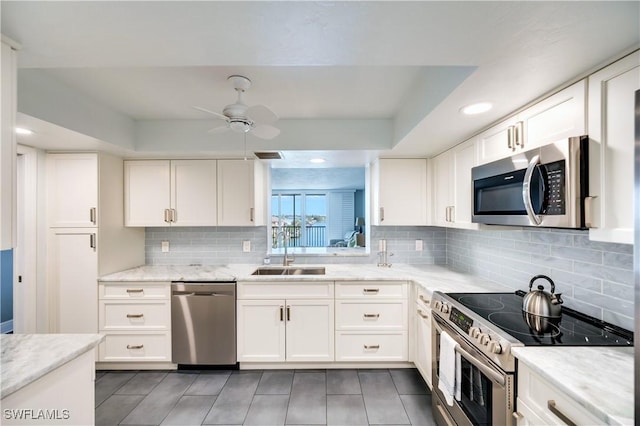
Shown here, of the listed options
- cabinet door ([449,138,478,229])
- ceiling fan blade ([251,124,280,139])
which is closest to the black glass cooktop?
cabinet door ([449,138,478,229])

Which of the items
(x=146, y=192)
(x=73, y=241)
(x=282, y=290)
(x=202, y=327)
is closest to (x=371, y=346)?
(x=282, y=290)

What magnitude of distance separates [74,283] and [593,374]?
3.67 metres

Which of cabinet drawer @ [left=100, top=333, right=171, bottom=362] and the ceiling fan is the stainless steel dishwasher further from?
the ceiling fan

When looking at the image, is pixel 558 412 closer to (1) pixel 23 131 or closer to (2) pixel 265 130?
(2) pixel 265 130

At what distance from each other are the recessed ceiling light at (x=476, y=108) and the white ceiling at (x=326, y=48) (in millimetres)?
51

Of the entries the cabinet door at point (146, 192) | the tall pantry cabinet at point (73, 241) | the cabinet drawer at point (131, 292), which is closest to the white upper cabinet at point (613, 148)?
the cabinet drawer at point (131, 292)

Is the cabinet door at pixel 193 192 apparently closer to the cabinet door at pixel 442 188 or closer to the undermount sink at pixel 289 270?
the undermount sink at pixel 289 270

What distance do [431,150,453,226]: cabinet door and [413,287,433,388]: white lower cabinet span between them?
2.37ft

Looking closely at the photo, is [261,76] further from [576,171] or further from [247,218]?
[576,171]

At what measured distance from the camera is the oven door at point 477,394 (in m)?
1.25

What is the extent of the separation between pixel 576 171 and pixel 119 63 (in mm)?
2020

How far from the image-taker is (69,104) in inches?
79.7

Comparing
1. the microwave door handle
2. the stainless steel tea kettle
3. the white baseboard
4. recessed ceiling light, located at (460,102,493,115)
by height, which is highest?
recessed ceiling light, located at (460,102,493,115)

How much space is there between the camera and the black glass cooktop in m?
1.27
